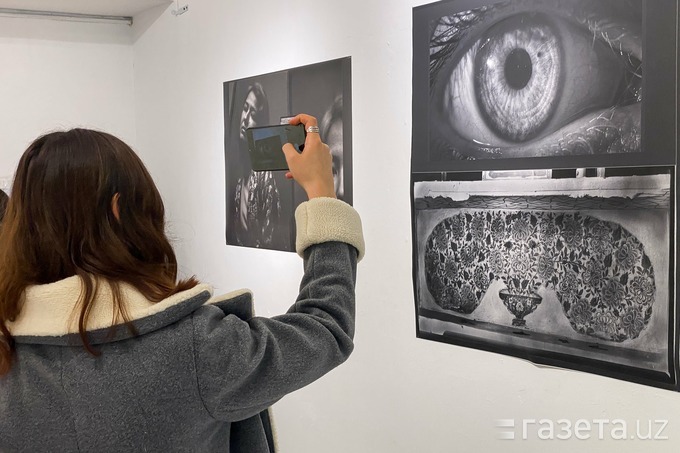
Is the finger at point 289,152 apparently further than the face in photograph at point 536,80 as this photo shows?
No

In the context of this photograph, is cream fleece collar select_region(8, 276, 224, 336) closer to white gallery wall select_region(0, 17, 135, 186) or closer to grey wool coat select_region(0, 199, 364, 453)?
grey wool coat select_region(0, 199, 364, 453)

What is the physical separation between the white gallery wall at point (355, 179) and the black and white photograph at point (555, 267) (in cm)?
7

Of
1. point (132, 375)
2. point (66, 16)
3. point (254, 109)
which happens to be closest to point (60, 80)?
point (66, 16)

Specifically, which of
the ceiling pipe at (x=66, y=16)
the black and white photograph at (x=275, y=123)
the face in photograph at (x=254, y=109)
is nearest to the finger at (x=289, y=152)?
the black and white photograph at (x=275, y=123)

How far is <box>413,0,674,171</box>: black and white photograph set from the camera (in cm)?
153

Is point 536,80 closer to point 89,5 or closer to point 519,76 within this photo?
point 519,76

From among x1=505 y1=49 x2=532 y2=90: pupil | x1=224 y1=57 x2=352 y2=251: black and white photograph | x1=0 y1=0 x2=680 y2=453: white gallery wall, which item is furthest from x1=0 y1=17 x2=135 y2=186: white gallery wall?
x1=505 y1=49 x2=532 y2=90: pupil

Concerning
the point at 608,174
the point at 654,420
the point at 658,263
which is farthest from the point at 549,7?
the point at 654,420

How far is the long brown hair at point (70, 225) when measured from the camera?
3.23 feet

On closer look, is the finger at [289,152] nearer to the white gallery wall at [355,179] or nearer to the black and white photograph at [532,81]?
the black and white photograph at [532,81]

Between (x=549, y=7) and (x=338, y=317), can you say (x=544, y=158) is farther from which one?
(x=338, y=317)

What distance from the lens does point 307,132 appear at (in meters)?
1.27

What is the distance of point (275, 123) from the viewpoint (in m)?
2.73

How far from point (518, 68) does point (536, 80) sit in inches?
2.7
